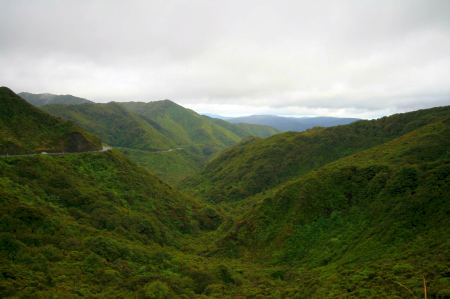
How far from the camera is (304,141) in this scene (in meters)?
146

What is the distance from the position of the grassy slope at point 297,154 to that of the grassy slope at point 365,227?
39.5 metres

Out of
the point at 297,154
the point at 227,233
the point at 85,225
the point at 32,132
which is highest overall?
the point at 32,132

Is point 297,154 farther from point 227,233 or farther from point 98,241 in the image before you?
point 98,241

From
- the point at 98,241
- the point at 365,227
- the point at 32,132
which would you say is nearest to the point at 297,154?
the point at 365,227

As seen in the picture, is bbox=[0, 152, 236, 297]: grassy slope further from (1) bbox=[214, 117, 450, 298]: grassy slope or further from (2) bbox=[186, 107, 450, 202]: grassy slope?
(2) bbox=[186, 107, 450, 202]: grassy slope

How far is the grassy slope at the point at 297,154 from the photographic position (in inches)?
5098

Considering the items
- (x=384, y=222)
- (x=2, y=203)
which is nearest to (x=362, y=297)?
(x=384, y=222)

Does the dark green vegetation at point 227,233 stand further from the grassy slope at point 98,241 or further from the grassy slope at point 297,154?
the grassy slope at point 297,154

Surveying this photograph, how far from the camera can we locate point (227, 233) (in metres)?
74.9

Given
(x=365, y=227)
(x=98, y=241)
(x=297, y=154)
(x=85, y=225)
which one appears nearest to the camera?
(x=98, y=241)

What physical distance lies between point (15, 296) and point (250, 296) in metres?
27.7

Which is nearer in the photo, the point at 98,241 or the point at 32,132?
the point at 98,241

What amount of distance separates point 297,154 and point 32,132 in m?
96.2

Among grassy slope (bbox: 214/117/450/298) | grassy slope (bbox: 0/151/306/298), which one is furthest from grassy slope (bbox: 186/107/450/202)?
grassy slope (bbox: 0/151/306/298)
